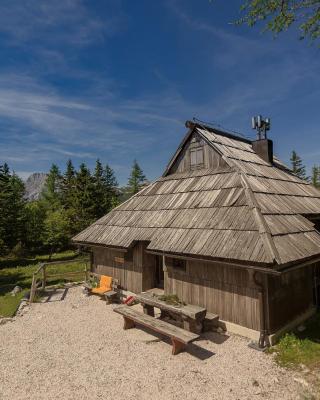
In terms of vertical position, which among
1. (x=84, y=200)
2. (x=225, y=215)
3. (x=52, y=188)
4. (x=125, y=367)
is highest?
(x=52, y=188)

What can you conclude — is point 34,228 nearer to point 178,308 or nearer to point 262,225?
point 178,308

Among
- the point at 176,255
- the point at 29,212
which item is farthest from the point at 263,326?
the point at 29,212

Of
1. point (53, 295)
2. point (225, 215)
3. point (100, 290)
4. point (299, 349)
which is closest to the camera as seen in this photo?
point (299, 349)

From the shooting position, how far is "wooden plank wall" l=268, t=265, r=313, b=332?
9625mm

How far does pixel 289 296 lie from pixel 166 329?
4636mm

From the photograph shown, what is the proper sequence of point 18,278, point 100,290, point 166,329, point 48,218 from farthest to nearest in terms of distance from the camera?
point 48,218
point 18,278
point 100,290
point 166,329

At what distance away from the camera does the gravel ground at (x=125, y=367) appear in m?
7.22

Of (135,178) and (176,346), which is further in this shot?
(135,178)

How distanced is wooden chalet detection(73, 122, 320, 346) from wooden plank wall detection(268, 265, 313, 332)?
0.11 ft

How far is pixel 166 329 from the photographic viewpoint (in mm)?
9273

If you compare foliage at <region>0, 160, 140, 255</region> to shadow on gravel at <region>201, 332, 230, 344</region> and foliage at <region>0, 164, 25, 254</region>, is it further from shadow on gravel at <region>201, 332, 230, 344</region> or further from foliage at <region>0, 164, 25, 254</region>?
shadow on gravel at <region>201, 332, 230, 344</region>

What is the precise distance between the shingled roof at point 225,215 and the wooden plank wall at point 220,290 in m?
0.92

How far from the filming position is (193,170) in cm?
1716

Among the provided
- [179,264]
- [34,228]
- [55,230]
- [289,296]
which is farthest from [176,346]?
[34,228]
